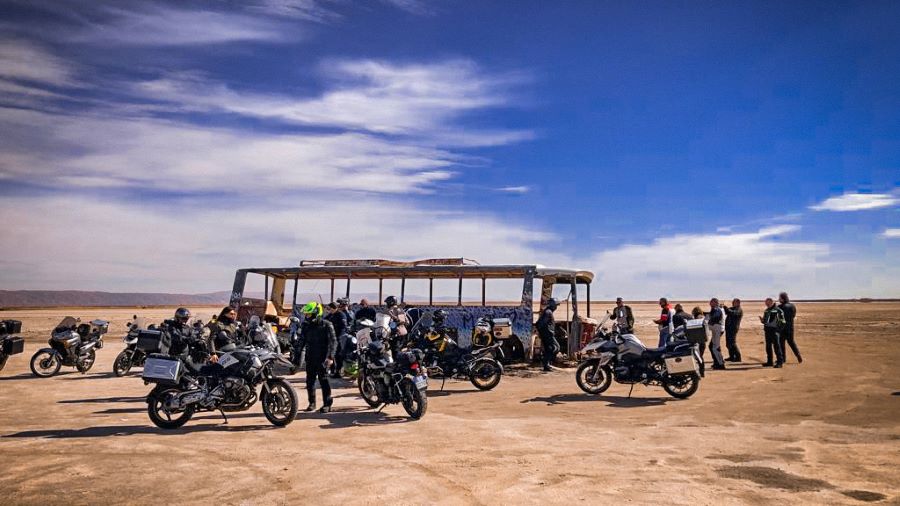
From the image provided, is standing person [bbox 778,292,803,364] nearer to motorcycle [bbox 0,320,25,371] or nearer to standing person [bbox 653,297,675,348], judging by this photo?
standing person [bbox 653,297,675,348]

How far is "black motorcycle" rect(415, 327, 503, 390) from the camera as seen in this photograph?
13.3 meters

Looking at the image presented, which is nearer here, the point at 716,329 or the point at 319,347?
the point at 319,347

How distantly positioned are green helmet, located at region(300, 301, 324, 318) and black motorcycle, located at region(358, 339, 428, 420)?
3.42 ft

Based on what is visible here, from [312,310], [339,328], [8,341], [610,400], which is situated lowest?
[610,400]

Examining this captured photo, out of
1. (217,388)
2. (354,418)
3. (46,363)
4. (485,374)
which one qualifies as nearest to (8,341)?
(46,363)

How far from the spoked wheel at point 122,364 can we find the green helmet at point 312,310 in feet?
25.8

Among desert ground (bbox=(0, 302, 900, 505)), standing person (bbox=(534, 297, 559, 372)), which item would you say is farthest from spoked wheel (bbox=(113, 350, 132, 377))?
standing person (bbox=(534, 297, 559, 372))

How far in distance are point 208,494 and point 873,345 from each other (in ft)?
85.8

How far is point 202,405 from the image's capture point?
942 centimetres

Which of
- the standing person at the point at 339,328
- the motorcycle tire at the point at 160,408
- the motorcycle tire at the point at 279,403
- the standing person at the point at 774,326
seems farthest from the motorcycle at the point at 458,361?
the standing person at the point at 774,326

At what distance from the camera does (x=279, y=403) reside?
9.54 m

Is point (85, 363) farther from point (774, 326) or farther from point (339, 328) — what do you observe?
point (774, 326)

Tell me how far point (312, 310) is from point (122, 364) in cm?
810

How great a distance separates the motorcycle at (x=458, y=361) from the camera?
43.7ft
